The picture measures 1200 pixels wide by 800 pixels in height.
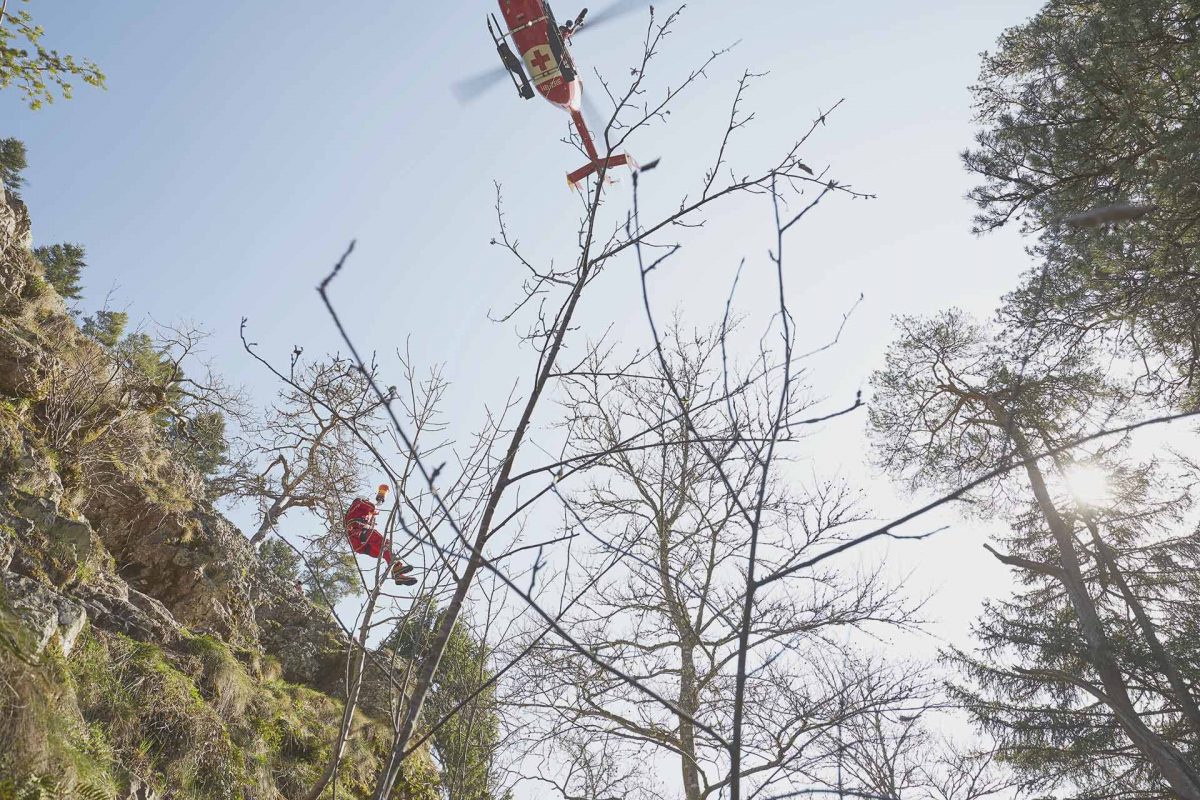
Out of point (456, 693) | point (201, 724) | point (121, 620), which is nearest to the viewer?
point (456, 693)

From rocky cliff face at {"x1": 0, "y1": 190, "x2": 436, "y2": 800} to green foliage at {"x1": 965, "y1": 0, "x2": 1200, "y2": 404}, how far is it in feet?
22.0

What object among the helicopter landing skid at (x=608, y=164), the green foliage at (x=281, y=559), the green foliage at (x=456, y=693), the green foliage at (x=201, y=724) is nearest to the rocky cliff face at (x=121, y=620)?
the green foliage at (x=201, y=724)

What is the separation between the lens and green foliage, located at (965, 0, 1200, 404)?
17.7 feet

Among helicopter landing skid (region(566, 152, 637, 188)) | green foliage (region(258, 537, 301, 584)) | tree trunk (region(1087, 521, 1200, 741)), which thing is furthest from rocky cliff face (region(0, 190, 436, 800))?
tree trunk (region(1087, 521, 1200, 741))

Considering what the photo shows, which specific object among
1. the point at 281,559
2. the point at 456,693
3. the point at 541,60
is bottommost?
the point at 456,693

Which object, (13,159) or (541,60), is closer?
(541,60)

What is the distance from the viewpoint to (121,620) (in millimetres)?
4539

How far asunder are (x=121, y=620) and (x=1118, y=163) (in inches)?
353

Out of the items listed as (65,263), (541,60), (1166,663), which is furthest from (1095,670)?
(65,263)

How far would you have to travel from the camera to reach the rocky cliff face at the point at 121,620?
10.4 feet

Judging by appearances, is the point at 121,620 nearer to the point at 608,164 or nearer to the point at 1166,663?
the point at 608,164

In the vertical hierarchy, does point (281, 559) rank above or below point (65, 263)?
below

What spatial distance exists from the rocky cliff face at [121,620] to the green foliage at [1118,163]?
669 centimetres

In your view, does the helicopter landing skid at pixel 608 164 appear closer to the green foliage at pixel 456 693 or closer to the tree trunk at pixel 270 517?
the green foliage at pixel 456 693
